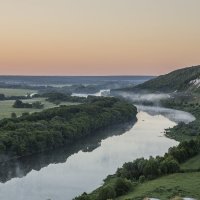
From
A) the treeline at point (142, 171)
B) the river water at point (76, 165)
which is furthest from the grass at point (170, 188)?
the river water at point (76, 165)

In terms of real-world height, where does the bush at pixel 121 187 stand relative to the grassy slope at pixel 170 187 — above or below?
below

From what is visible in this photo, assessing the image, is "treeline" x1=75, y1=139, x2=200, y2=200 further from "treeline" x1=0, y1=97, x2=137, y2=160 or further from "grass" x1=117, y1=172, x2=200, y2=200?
"treeline" x1=0, y1=97, x2=137, y2=160

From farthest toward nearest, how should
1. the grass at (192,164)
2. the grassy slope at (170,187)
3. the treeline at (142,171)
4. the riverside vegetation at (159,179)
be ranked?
the grass at (192,164) < the treeline at (142,171) < the riverside vegetation at (159,179) < the grassy slope at (170,187)

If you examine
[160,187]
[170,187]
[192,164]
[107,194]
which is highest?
[170,187]

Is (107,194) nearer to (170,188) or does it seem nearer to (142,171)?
(170,188)

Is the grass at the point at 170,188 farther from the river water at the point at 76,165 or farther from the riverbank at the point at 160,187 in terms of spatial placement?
the river water at the point at 76,165

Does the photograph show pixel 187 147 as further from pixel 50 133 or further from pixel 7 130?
pixel 7 130

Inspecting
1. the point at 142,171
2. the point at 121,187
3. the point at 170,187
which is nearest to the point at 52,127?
the point at 142,171

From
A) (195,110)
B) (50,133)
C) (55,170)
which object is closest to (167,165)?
(55,170)
